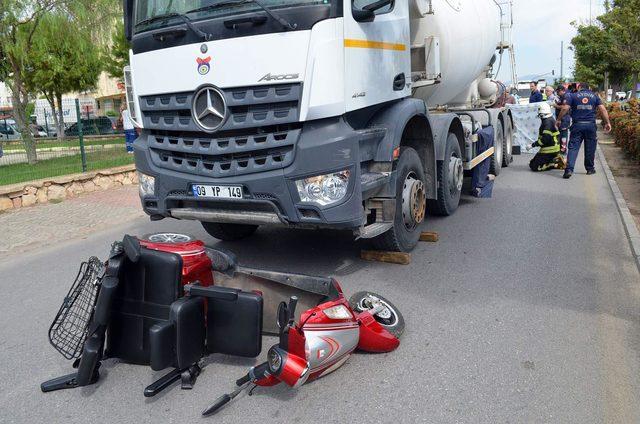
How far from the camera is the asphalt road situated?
3049 millimetres

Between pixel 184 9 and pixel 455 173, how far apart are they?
13.0 feet

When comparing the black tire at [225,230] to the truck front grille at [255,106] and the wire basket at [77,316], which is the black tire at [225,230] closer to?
the truck front grille at [255,106]

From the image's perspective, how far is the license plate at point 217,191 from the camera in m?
4.42

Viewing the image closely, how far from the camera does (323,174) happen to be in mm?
4215

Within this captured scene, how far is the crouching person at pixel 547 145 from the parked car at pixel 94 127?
9.21m

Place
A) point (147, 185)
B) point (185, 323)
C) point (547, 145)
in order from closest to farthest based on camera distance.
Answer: point (185, 323) → point (147, 185) → point (547, 145)

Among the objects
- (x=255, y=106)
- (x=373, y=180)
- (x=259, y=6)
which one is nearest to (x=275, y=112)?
(x=255, y=106)

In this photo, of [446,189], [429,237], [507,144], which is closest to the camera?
[429,237]

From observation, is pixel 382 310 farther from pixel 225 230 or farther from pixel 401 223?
pixel 225 230

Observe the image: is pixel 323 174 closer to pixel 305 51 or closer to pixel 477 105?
pixel 305 51

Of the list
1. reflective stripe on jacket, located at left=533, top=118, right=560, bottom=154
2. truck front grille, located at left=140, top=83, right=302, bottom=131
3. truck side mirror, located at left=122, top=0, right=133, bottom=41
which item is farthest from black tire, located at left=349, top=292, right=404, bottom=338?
reflective stripe on jacket, located at left=533, top=118, right=560, bottom=154

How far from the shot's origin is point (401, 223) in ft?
17.6

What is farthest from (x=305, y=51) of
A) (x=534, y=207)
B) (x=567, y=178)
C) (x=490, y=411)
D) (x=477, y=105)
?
(x=567, y=178)

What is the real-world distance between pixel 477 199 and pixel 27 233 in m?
6.53
